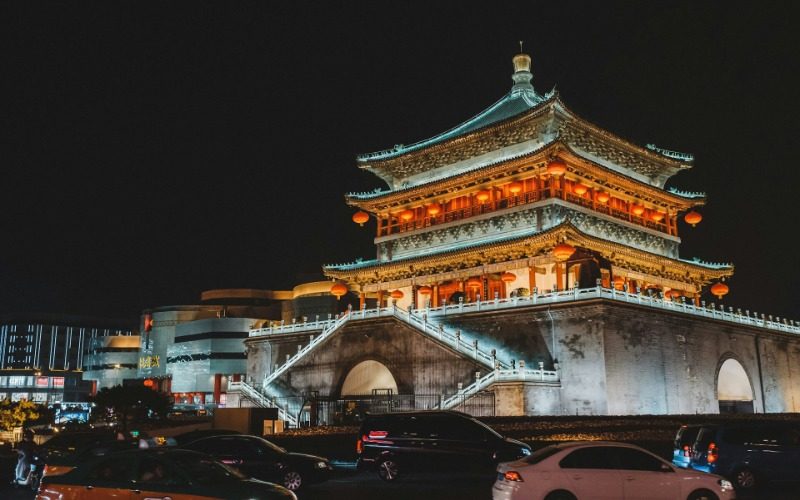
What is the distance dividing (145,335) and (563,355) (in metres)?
60.6

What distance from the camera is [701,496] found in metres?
10.7

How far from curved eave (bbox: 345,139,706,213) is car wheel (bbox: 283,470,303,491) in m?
25.1

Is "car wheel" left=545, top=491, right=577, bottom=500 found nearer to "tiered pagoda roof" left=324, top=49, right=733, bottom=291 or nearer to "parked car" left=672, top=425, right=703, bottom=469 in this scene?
"parked car" left=672, top=425, right=703, bottom=469

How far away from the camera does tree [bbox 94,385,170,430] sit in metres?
33.9

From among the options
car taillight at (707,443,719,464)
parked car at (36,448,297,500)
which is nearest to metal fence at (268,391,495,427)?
car taillight at (707,443,719,464)

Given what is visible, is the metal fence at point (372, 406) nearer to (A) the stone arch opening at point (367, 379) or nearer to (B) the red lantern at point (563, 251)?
(A) the stone arch opening at point (367, 379)

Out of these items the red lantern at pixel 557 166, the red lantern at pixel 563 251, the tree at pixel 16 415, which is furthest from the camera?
the tree at pixel 16 415

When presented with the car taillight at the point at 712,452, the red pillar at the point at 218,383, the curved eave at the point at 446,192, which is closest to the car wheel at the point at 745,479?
the car taillight at the point at 712,452

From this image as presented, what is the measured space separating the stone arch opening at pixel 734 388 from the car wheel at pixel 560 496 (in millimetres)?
26333

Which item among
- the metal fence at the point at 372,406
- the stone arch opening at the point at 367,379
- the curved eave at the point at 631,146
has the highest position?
the curved eave at the point at 631,146

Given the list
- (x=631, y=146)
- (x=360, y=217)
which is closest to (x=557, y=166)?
(x=631, y=146)

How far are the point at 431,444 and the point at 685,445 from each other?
5443 millimetres

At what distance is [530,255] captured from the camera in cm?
3562

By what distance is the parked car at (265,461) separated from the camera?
14492 millimetres
